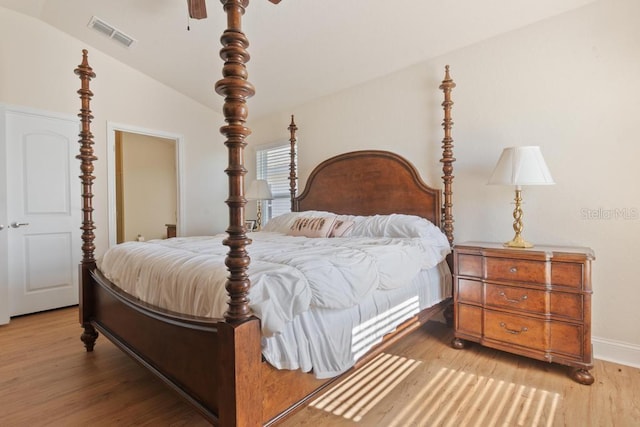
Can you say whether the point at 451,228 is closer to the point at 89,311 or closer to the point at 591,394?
the point at 591,394

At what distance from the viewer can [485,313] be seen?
7.50ft

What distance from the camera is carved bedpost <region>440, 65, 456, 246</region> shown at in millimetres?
2770

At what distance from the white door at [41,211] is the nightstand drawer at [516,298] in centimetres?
420

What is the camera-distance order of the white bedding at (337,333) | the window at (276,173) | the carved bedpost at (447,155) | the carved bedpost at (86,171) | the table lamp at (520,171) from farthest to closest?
the window at (276,173) < the carved bedpost at (447,155) < the carved bedpost at (86,171) < the table lamp at (520,171) < the white bedding at (337,333)

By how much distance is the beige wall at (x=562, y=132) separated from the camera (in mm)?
2180

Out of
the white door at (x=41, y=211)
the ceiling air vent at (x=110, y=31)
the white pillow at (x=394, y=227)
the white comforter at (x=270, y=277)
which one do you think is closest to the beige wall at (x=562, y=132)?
the white pillow at (x=394, y=227)

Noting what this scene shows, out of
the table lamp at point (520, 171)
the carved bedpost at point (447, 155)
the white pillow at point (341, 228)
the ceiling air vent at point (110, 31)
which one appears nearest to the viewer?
the table lamp at point (520, 171)

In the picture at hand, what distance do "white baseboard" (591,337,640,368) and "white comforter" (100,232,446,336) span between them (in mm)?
1335

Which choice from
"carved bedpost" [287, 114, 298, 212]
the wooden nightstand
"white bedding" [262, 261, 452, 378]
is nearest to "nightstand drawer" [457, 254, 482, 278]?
the wooden nightstand

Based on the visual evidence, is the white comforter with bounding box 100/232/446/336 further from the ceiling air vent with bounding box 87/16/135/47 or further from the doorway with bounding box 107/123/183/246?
the doorway with bounding box 107/123/183/246

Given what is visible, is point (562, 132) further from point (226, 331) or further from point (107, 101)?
point (107, 101)

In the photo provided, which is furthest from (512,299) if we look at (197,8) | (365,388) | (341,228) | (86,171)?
(197,8)

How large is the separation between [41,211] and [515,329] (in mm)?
4528

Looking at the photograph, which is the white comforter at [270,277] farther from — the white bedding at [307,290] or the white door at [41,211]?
the white door at [41,211]
